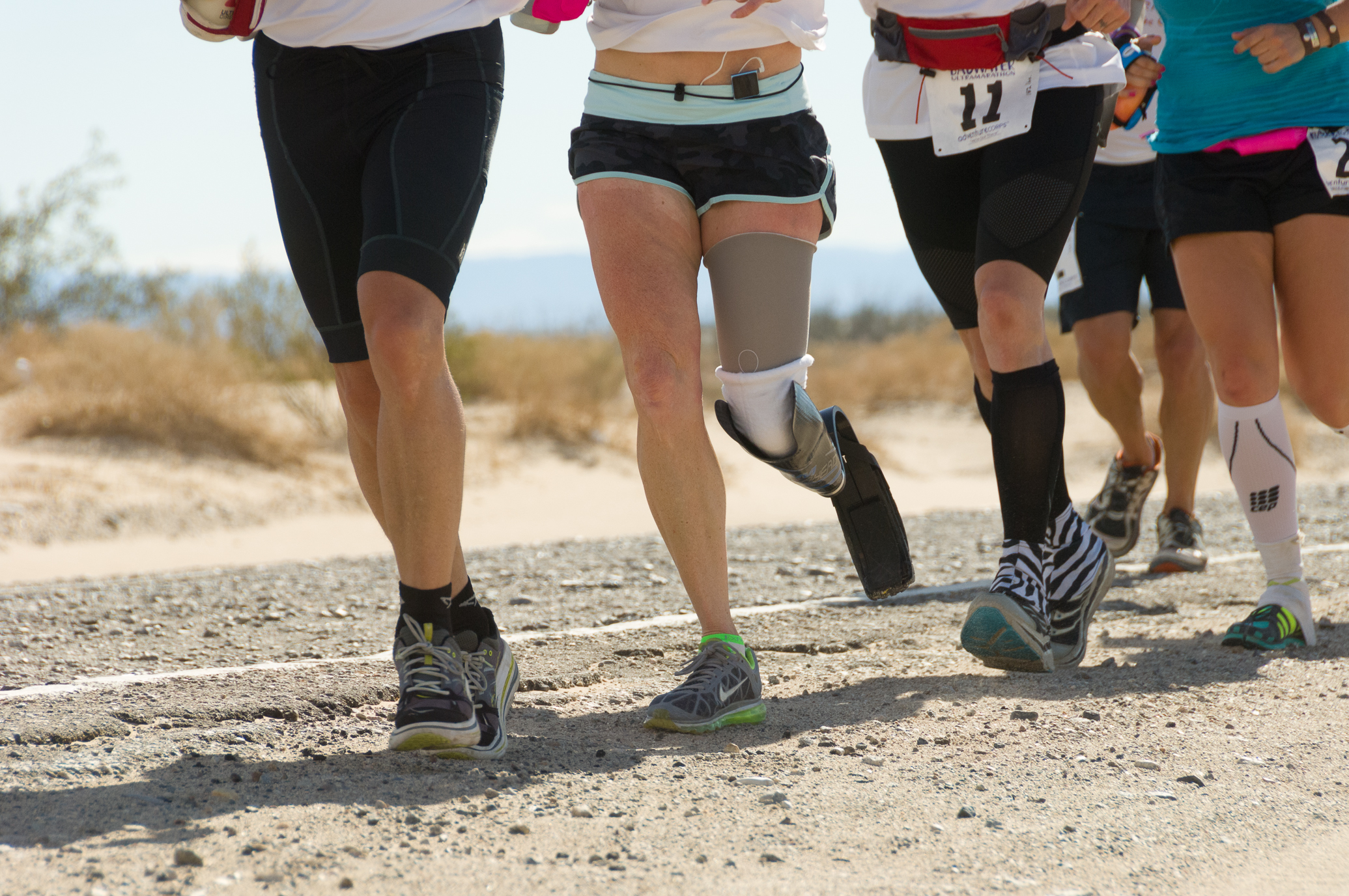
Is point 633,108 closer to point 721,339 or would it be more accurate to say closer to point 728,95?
point 728,95

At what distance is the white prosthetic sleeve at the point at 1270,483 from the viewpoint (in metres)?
3.46

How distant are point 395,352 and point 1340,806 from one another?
1943 millimetres

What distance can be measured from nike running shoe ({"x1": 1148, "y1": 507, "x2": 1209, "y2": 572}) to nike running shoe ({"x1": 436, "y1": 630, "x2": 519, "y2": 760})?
3067 millimetres

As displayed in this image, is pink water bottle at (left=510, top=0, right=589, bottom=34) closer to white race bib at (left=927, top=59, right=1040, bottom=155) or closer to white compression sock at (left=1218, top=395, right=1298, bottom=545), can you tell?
white race bib at (left=927, top=59, right=1040, bottom=155)

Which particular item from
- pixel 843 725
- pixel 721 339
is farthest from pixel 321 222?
pixel 843 725

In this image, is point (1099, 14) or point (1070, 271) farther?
point (1070, 271)

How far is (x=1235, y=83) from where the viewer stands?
11.2ft

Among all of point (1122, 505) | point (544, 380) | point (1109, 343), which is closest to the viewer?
point (1109, 343)

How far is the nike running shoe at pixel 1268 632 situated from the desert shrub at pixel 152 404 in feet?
27.8

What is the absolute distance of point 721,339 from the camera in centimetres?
283

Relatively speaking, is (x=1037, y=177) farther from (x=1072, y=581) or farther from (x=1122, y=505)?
(x=1122, y=505)

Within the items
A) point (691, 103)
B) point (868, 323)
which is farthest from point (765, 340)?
point (868, 323)

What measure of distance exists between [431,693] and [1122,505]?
11.1ft

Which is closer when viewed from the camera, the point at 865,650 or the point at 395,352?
the point at 395,352
